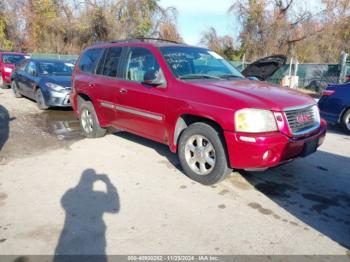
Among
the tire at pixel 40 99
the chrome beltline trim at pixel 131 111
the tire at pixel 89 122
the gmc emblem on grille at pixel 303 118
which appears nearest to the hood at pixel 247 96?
the gmc emblem on grille at pixel 303 118

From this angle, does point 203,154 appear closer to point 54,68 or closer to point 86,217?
point 86,217

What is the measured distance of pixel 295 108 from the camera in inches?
160

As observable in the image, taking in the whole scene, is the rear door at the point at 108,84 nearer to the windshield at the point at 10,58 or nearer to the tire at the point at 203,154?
the tire at the point at 203,154

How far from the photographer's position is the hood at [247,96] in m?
3.88

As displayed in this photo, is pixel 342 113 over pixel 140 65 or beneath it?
beneath

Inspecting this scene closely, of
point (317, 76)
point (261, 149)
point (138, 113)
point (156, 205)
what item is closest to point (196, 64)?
point (138, 113)

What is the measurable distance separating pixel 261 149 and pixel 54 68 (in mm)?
8399

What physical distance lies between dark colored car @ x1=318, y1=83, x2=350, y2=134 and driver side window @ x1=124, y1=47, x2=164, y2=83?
15.5ft

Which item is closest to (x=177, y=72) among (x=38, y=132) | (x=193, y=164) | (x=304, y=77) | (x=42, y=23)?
(x=193, y=164)

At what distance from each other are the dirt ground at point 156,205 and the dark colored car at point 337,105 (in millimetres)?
1870

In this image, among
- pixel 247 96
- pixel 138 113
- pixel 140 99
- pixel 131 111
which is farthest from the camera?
pixel 131 111

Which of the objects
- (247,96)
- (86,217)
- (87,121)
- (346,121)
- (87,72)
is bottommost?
(86,217)

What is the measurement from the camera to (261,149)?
3764 millimetres

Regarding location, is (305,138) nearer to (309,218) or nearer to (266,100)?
(266,100)
